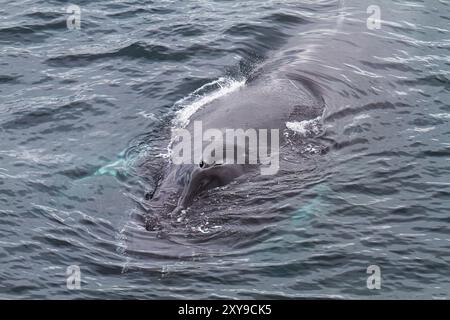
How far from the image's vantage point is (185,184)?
1435 centimetres

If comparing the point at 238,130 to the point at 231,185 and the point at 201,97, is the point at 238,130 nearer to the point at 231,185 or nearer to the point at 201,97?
the point at 231,185

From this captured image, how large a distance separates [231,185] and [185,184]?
787 millimetres

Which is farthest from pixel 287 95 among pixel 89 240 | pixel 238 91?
pixel 89 240

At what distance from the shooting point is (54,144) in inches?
669

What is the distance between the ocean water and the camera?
12617 mm

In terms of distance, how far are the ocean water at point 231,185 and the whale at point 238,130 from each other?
228mm

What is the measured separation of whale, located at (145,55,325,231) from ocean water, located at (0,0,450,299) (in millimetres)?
228

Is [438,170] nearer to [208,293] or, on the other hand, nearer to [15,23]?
[208,293]

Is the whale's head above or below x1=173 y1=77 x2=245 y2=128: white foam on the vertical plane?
below

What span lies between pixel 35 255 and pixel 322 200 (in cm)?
486

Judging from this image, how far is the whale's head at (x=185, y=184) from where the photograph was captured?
13.8 metres

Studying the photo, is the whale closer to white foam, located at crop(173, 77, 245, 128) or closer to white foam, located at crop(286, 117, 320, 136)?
white foam, located at crop(286, 117, 320, 136)

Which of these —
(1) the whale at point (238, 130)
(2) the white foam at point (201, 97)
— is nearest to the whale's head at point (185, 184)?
(1) the whale at point (238, 130)

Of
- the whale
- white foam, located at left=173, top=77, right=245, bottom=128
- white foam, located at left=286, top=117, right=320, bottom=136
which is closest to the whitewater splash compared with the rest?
white foam, located at left=173, top=77, right=245, bottom=128
